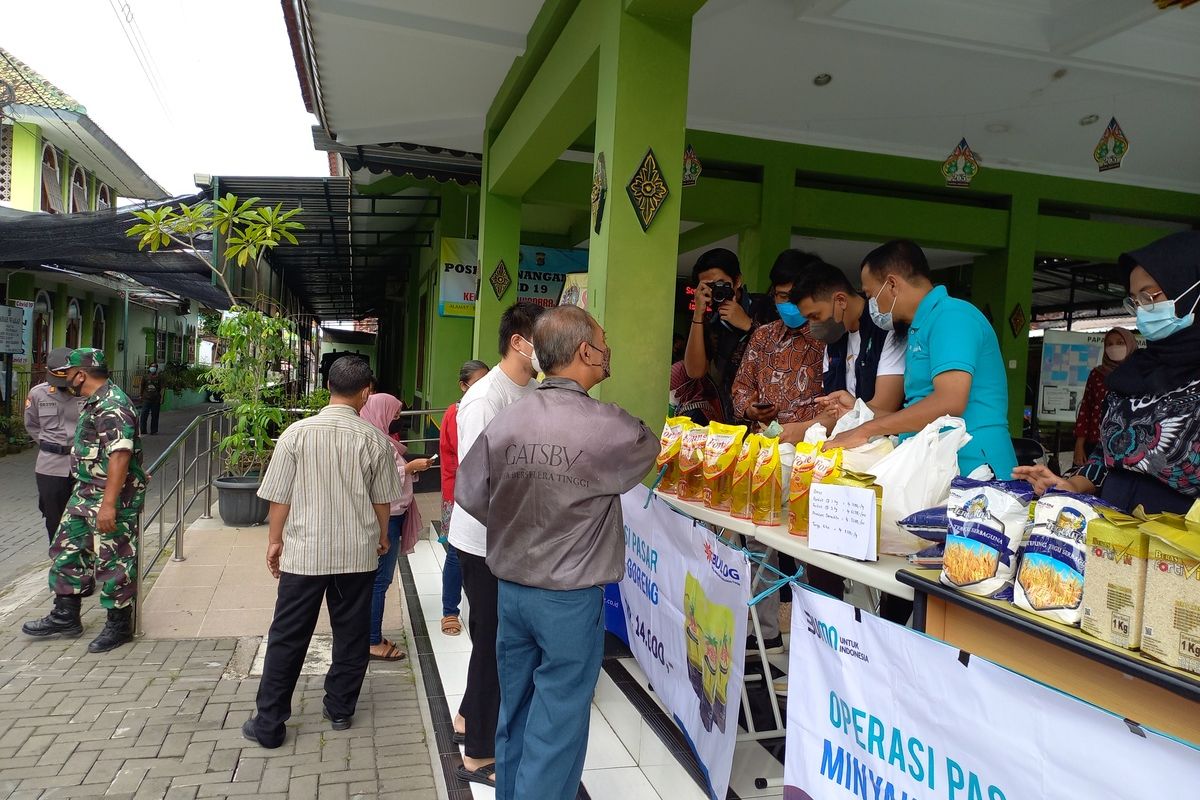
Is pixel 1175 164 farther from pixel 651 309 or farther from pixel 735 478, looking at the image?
pixel 735 478

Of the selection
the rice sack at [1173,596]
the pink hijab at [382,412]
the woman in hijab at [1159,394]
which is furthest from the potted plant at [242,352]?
the rice sack at [1173,596]

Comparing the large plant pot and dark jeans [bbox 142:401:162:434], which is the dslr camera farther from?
dark jeans [bbox 142:401:162:434]

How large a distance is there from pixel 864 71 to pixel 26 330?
14.3m

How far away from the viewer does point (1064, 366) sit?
8.00 m

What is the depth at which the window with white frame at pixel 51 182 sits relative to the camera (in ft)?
52.0

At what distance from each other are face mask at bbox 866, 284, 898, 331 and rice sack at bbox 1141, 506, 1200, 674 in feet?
4.96

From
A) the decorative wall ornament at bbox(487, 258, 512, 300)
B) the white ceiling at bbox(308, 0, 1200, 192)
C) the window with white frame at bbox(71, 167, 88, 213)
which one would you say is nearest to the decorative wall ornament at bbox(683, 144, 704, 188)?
the white ceiling at bbox(308, 0, 1200, 192)

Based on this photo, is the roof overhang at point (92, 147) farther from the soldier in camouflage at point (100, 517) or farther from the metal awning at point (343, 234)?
the soldier in camouflage at point (100, 517)

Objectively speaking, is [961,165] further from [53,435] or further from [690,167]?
[53,435]

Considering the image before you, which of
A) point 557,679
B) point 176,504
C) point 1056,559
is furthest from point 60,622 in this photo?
point 1056,559

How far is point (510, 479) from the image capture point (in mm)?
2262

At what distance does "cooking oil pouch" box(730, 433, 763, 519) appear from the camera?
2.54 meters

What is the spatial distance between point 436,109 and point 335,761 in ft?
17.1

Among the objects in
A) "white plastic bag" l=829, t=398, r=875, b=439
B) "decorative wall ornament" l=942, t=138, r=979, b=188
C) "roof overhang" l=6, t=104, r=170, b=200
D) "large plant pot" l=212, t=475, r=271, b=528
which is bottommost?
"large plant pot" l=212, t=475, r=271, b=528
